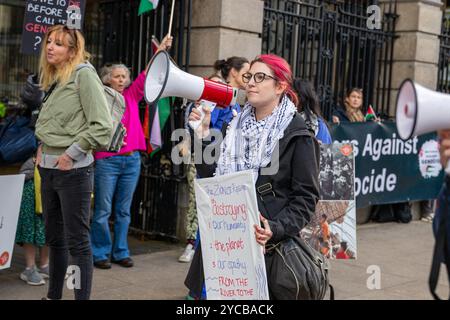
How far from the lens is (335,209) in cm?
622

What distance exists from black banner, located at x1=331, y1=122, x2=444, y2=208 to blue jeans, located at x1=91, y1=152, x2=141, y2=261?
2.88 m

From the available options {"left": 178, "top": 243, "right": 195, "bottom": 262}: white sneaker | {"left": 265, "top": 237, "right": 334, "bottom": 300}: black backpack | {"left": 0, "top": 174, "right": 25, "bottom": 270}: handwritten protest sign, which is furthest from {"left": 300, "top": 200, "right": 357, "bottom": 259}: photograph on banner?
{"left": 0, "top": 174, "right": 25, "bottom": 270}: handwritten protest sign

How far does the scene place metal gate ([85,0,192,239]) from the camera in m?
7.50

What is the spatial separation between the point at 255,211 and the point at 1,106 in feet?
29.7

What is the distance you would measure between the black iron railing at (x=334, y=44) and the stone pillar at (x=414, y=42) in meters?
0.10

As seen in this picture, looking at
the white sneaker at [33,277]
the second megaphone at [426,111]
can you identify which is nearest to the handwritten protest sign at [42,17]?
the white sneaker at [33,277]

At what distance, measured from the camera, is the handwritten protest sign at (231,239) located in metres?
3.49

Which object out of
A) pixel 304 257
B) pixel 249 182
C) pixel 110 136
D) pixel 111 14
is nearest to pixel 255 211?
pixel 249 182

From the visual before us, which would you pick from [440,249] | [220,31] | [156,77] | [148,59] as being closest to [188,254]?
[148,59]

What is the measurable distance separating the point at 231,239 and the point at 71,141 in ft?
5.01

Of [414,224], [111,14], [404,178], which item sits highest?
[111,14]

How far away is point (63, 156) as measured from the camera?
4.54 metres

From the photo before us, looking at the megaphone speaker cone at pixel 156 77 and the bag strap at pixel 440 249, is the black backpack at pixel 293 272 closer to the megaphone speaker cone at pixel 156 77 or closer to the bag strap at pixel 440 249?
the megaphone speaker cone at pixel 156 77
